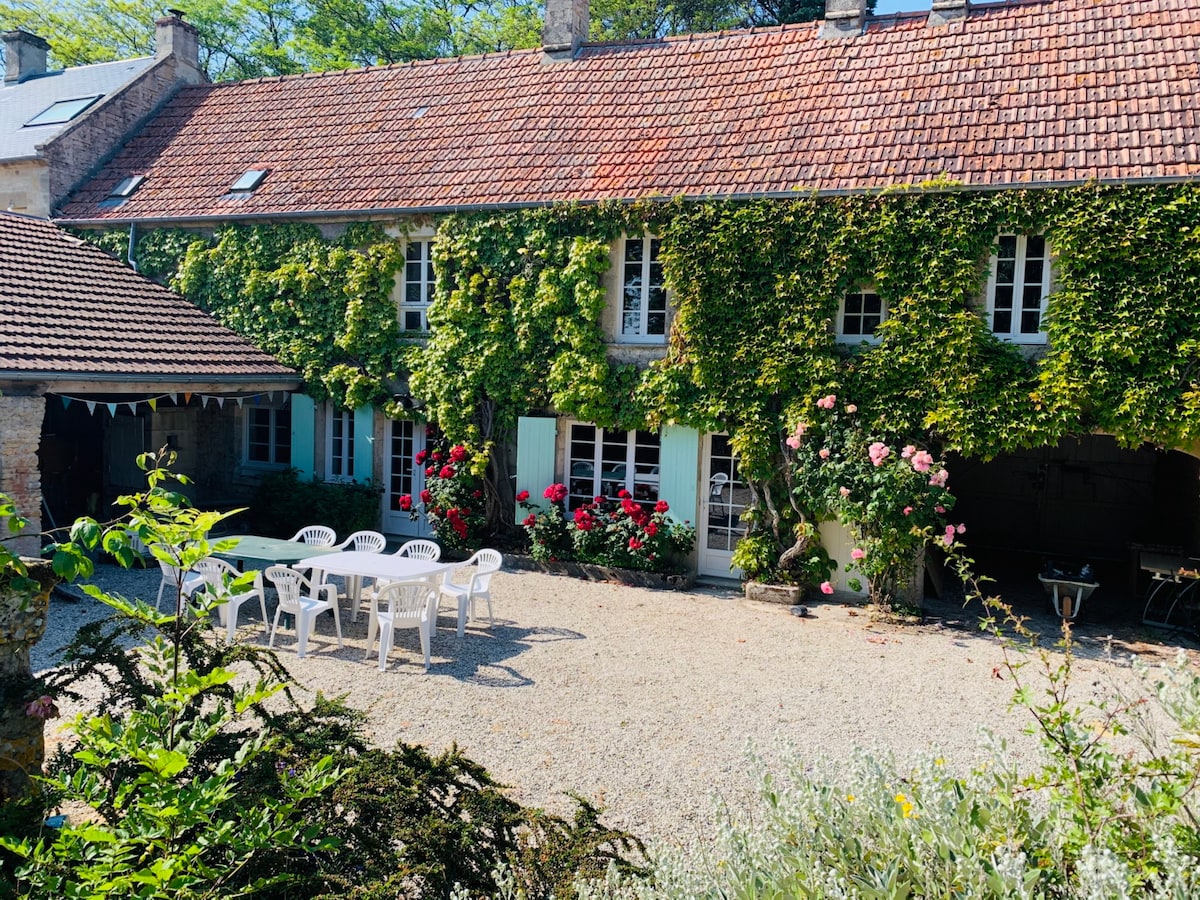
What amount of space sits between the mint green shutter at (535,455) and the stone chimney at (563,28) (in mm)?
7225

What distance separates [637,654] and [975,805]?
6237mm

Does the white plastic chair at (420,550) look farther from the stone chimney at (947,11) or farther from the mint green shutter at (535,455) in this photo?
the stone chimney at (947,11)

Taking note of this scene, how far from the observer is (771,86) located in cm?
1356

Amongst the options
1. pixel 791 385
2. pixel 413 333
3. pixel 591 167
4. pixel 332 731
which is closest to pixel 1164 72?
pixel 791 385

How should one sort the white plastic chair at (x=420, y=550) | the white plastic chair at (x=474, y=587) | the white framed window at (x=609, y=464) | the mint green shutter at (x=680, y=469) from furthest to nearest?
1. the white framed window at (x=609, y=464)
2. the mint green shutter at (x=680, y=469)
3. the white plastic chair at (x=420, y=550)
4. the white plastic chair at (x=474, y=587)

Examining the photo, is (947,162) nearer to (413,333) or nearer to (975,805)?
(413,333)

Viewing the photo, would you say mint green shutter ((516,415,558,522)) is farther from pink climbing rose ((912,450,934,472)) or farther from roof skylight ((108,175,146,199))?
roof skylight ((108,175,146,199))

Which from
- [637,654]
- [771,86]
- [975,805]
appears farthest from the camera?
[771,86]

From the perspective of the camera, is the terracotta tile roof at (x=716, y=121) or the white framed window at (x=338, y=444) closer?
the terracotta tile roof at (x=716, y=121)

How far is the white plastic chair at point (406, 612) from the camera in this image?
832cm

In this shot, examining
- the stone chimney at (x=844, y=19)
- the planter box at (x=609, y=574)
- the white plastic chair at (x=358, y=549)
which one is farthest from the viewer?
the stone chimney at (x=844, y=19)

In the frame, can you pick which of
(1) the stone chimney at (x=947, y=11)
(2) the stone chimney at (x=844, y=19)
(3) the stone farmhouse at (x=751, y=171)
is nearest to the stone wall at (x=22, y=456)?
(3) the stone farmhouse at (x=751, y=171)

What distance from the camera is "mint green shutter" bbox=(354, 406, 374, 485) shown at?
14.6 meters

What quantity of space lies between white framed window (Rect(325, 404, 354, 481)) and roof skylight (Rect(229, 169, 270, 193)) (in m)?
4.10
